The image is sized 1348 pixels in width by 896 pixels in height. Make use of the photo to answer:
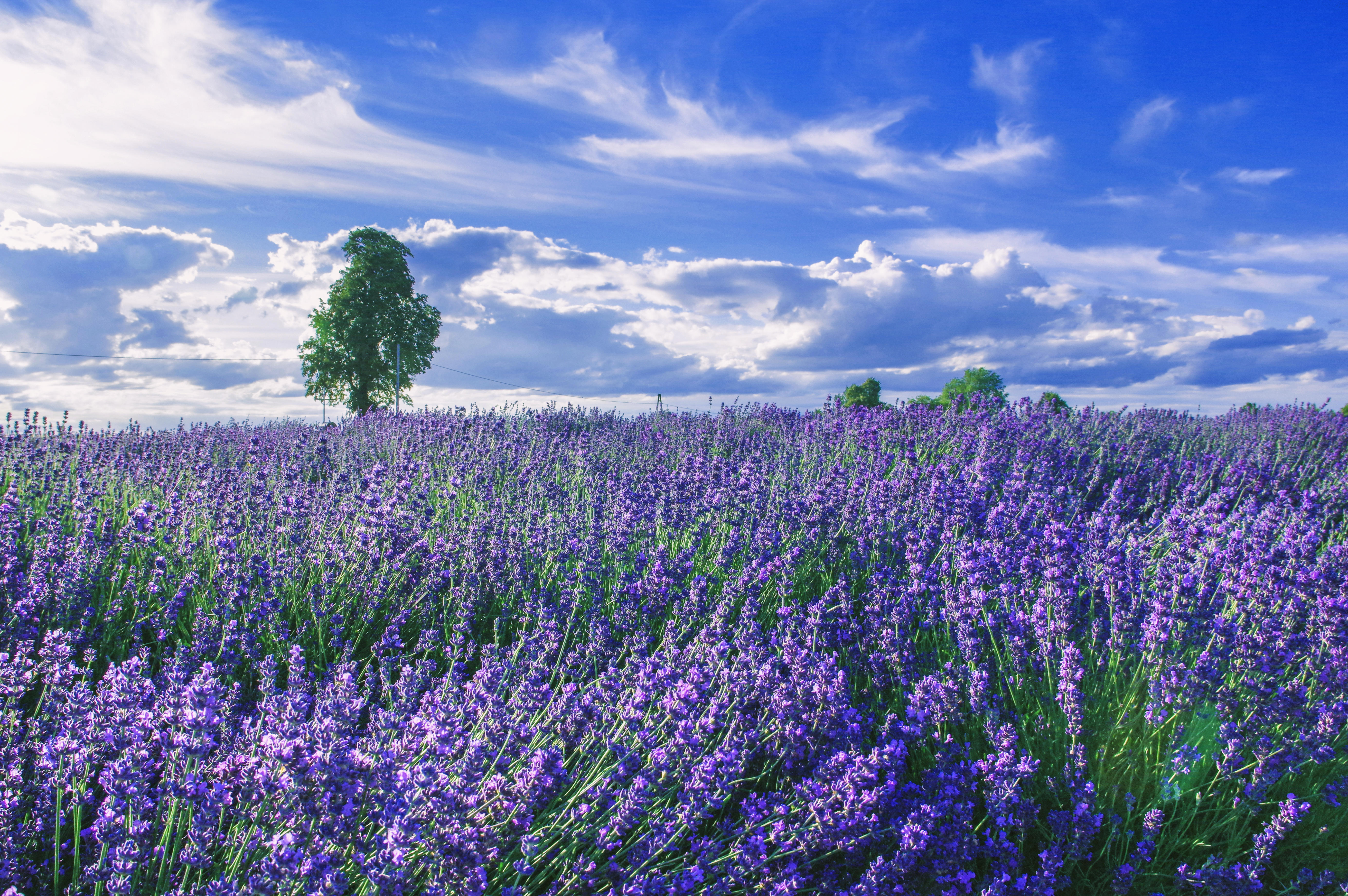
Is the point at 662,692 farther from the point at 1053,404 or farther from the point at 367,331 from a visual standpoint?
the point at 367,331

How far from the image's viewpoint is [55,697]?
2305 millimetres

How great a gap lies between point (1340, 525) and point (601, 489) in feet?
19.8

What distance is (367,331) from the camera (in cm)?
2436

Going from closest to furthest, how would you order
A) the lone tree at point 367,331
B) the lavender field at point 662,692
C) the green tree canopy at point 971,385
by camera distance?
the lavender field at point 662,692 < the green tree canopy at point 971,385 < the lone tree at point 367,331

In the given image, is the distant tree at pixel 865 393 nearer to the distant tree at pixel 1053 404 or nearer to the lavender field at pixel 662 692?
the distant tree at pixel 1053 404

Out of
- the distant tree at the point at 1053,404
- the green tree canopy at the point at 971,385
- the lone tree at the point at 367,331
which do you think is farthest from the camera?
the lone tree at the point at 367,331

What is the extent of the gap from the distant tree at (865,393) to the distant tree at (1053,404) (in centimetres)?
407

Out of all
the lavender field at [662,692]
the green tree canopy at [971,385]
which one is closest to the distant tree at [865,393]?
the green tree canopy at [971,385]

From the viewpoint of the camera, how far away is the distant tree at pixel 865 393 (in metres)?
18.8

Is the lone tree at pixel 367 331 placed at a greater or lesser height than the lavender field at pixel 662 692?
greater

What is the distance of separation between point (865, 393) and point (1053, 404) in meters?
7.51

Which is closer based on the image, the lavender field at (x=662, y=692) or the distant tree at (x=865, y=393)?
the lavender field at (x=662, y=692)

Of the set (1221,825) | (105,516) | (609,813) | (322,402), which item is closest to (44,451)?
(105,516)

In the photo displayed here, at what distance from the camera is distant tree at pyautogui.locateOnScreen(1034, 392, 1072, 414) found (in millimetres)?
10242
